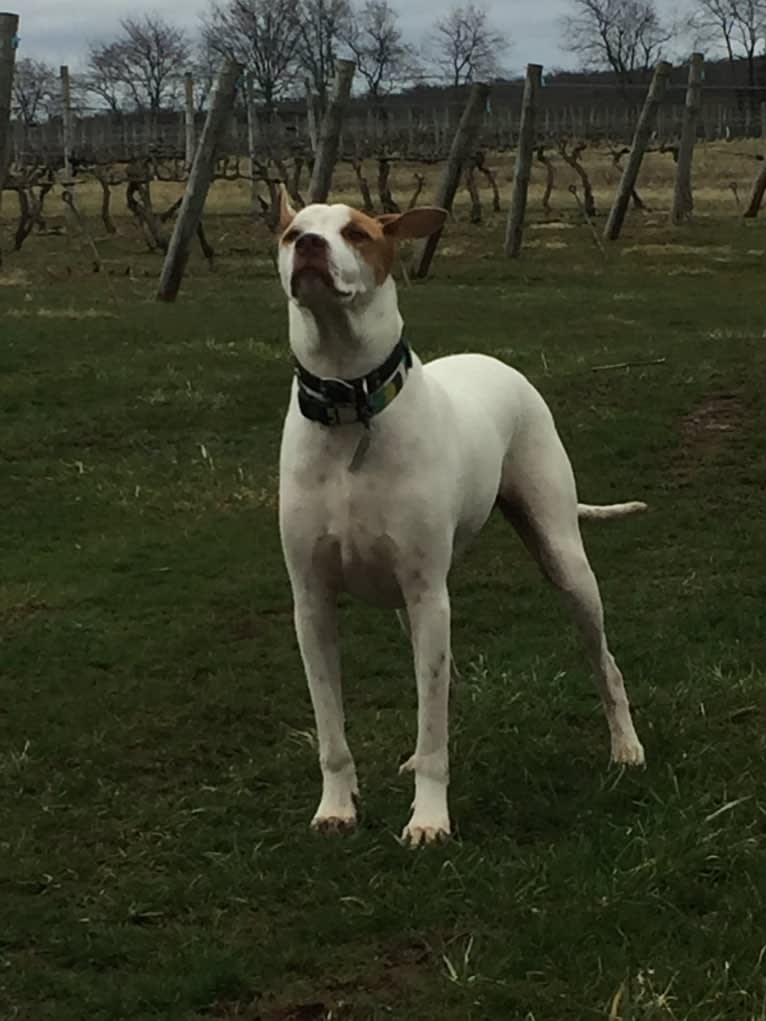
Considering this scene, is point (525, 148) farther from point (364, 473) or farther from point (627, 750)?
point (364, 473)

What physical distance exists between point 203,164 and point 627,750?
1350 cm

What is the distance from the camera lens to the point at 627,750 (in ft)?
17.7

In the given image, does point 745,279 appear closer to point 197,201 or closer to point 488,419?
point 197,201

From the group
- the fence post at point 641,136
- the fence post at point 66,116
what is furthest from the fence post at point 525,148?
the fence post at point 66,116

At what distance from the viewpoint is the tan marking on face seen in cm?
445

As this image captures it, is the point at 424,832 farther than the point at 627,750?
No

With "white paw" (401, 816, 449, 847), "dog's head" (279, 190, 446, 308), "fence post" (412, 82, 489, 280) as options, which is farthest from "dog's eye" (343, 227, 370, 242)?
"fence post" (412, 82, 489, 280)

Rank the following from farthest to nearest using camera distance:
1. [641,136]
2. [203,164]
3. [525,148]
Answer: [641,136], [525,148], [203,164]

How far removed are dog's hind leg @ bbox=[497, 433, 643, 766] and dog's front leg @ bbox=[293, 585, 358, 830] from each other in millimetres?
899

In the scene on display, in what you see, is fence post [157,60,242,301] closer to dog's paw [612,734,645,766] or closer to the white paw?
dog's paw [612,734,645,766]

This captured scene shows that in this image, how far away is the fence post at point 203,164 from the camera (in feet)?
58.6

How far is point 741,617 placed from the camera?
7184mm

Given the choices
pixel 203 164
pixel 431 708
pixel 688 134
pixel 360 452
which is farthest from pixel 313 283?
pixel 688 134

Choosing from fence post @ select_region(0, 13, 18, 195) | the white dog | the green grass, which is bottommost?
the green grass
